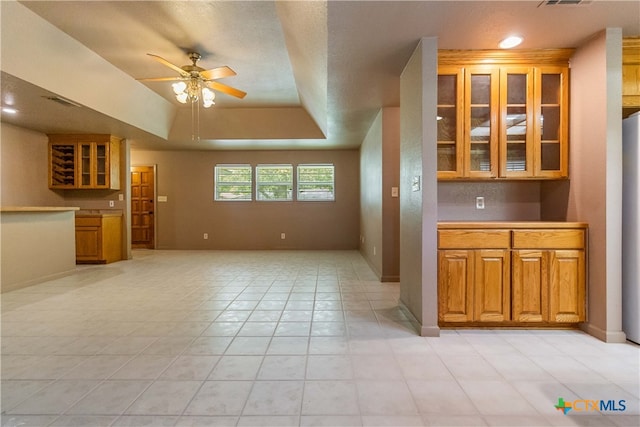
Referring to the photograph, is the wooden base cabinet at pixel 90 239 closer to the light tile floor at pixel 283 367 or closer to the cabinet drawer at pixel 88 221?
the cabinet drawer at pixel 88 221

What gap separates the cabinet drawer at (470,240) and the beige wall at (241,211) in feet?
16.8

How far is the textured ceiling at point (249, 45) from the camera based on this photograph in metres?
2.30

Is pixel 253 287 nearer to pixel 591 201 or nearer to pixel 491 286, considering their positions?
pixel 491 286

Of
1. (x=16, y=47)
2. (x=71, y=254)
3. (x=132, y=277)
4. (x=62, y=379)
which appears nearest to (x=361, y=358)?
(x=62, y=379)

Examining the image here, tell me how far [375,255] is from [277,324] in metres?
2.68

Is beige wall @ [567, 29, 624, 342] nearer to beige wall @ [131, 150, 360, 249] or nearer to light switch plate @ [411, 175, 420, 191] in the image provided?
light switch plate @ [411, 175, 420, 191]

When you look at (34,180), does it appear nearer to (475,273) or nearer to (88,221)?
(88,221)

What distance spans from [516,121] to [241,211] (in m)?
6.30

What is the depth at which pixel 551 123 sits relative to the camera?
2859 mm

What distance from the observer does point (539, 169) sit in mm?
2820

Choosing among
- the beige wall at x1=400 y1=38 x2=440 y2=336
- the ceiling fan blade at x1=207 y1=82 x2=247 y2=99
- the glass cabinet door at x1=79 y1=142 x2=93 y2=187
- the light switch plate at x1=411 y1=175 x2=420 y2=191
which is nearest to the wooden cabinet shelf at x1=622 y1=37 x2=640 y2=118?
the beige wall at x1=400 y1=38 x2=440 y2=336

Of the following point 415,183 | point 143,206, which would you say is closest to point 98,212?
point 143,206

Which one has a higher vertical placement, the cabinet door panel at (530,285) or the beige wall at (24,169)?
the beige wall at (24,169)

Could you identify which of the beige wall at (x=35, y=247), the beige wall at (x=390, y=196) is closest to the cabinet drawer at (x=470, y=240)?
the beige wall at (x=390, y=196)
